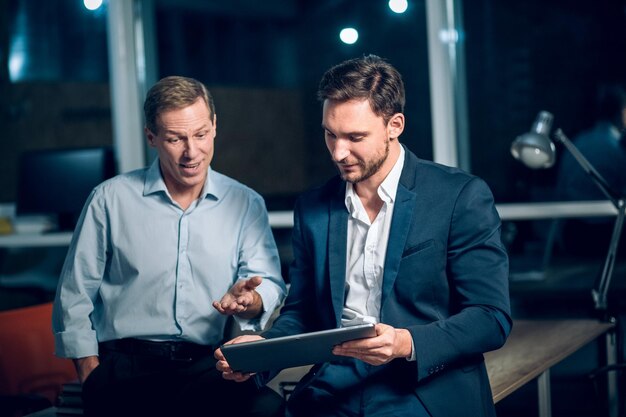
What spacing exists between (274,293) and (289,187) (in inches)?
96.4

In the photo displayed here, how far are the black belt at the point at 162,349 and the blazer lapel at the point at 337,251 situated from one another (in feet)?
1.90

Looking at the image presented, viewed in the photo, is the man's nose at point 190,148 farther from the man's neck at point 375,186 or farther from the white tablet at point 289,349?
the white tablet at point 289,349

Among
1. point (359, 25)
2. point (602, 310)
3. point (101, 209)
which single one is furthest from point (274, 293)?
point (359, 25)

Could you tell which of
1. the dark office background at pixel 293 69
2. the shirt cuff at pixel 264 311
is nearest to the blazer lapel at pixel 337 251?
the shirt cuff at pixel 264 311

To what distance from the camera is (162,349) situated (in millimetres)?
2549

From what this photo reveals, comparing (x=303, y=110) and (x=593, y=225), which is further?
(x=303, y=110)

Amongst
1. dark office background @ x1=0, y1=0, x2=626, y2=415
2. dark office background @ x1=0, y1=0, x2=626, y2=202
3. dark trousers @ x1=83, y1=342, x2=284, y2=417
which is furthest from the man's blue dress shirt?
→ dark office background @ x1=0, y1=0, x2=626, y2=202

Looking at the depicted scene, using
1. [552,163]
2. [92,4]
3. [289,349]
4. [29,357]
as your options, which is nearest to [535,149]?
[552,163]

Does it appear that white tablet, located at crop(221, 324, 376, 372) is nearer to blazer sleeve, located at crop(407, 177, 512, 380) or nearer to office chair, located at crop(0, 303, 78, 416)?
blazer sleeve, located at crop(407, 177, 512, 380)

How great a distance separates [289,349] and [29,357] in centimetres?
143

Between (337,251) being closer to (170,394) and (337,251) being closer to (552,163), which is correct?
(170,394)

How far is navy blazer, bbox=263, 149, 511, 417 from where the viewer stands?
2.05 m

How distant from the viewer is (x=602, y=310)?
129 inches

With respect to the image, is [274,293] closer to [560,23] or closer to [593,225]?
[593,225]
